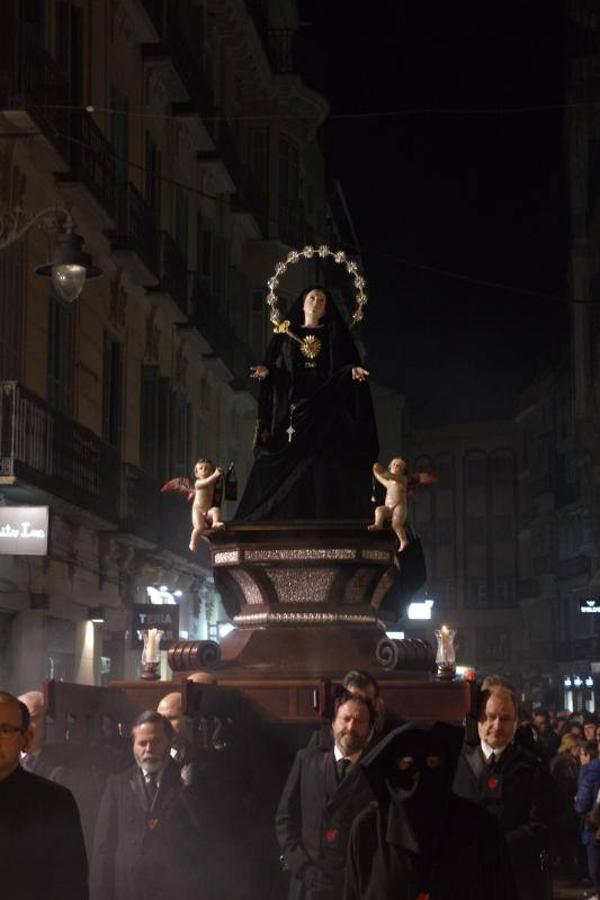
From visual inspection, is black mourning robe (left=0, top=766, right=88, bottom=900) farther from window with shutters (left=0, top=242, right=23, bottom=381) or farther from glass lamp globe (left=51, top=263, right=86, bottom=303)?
window with shutters (left=0, top=242, right=23, bottom=381)

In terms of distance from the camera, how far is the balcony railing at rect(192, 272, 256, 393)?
35644mm

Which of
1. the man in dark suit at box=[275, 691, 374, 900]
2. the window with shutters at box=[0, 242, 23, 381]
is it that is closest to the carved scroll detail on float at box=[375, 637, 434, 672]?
the man in dark suit at box=[275, 691, 374, 900]

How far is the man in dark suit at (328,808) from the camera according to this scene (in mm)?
8555

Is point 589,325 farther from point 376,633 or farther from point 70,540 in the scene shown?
point 376,633

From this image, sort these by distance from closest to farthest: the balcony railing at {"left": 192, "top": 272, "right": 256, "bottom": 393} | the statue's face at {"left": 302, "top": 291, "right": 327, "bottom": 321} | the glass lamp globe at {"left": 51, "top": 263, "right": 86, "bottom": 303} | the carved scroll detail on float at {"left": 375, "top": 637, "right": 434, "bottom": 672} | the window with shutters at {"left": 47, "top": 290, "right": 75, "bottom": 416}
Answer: the carved scroll detail on float at {"left": 375, "top": 637, "right": 434, "bottom": 672} < the statue's face at {"left": 302, "top": 291, "right": 327, "bottom": 321} < the glass lamp globe at {"left": 51, "top": 263, "right": 86, "bottom": 303} < the window with shutters at {"left": 47, "top": 290, "right": 75, "bottom": 416} < the balcony railing at {"left": 192, "top": 272, "right": 256, "bottom": 393}

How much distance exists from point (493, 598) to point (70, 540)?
252 ft

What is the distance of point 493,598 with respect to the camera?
101 meters

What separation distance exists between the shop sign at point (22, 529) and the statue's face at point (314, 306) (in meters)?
7.32

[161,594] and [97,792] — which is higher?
[161,594]

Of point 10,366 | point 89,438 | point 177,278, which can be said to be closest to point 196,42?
point 177,278

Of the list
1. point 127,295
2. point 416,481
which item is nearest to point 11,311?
point 127,295

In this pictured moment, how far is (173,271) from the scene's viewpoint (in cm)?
3272

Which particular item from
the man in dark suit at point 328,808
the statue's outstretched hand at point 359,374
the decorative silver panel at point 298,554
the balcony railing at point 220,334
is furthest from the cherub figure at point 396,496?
the balcony railing at point 220,334

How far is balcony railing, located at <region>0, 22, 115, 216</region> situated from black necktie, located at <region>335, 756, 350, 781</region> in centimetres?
1368
